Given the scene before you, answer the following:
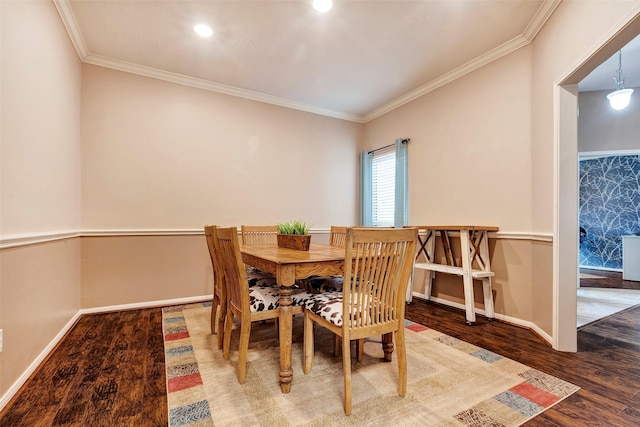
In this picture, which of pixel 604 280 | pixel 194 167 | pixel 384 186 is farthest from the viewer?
pixel 604 280

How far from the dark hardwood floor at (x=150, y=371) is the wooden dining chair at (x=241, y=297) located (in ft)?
1.55

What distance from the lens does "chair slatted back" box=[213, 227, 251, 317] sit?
5.61ft

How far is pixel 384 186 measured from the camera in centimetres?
436

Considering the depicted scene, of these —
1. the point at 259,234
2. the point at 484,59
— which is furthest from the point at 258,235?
the point at 484,59

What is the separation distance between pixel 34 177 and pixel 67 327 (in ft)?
4.45

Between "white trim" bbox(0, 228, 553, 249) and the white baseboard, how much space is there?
0.74 m

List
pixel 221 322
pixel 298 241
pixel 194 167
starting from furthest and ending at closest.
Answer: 1. pixel 194 167
2. pixel 298 241
3. pixel 221 322

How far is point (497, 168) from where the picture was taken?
2.89 m

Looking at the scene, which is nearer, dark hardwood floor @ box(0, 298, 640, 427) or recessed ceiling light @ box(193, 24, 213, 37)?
dark hardwood floor @ box(0, 298, 640, 427)

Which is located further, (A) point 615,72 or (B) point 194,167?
(A) point 615,72

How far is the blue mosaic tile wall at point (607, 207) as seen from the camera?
19.0 ft

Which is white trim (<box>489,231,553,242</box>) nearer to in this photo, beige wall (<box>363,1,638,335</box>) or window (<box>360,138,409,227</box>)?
beige wall (<box>363,1,638,335</box>)

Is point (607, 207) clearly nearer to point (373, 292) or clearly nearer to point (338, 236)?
point (338, 236)

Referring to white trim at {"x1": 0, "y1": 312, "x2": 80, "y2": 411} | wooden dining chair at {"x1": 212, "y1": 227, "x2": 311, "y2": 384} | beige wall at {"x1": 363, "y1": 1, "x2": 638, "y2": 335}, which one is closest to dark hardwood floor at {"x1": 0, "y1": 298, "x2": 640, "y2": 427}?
white trim at {"x1": 0, "y1": 312, "x2": 80, "y2": 411}
